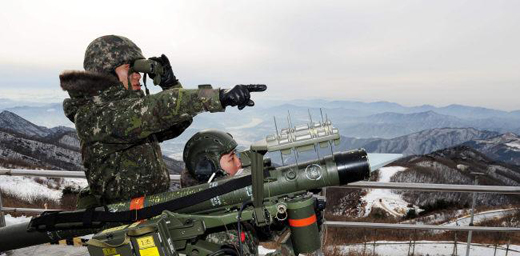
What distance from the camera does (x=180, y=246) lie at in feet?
8.11

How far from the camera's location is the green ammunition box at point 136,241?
2.26 meters

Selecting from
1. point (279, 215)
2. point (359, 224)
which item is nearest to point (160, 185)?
point (279, 215)

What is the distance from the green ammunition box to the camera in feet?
7.41

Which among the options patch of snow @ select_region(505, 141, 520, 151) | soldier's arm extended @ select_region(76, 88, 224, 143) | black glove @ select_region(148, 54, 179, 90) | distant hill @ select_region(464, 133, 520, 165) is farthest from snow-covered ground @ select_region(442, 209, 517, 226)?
patch of snow @ select_region(505, 141, 520, 151)

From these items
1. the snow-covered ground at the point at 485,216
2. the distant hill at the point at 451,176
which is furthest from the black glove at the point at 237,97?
the distant hill at the point at 451,176

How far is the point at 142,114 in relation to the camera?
222cm

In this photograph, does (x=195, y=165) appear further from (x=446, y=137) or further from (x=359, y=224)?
(x=446, y=137)

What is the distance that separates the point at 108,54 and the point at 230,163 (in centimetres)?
136

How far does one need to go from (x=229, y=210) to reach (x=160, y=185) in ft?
2.57

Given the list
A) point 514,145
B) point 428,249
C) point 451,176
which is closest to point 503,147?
point 514,145

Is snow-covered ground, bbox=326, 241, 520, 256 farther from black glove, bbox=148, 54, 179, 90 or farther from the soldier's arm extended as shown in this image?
the soldier's arm extended

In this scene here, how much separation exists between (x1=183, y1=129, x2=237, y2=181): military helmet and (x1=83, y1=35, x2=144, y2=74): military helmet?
35.3 inches

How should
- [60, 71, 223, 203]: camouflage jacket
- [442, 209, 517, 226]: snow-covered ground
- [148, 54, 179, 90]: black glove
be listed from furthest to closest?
1. [442, 209, 517, 226]: snow-covered ground
2. [148, 54, 179, 90]: black glove
3. [60, 71, 223, 203]: camouflage jacket

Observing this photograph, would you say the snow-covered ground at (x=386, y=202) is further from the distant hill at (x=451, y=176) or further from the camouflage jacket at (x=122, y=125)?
the camouflage jacket at (x=122, y=125)
